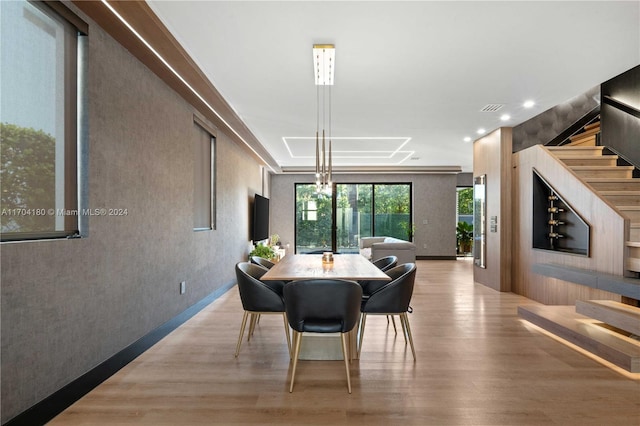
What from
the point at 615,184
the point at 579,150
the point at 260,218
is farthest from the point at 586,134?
the point at 260,218

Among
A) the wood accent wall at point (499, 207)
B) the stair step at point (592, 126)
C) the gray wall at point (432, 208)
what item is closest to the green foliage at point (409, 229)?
the gray wall at point (432, 208)

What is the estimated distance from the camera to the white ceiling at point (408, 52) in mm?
2795

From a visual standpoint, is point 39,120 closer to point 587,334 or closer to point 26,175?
point 26,175

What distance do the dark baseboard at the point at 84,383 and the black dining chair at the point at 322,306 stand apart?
1429 millimetres

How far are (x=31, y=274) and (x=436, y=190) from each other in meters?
10.8

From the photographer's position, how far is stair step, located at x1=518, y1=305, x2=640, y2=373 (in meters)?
2.99

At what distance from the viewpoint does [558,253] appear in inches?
194

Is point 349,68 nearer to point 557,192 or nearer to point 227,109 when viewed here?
point 227,109

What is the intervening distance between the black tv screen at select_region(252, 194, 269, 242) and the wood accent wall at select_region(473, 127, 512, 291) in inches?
190

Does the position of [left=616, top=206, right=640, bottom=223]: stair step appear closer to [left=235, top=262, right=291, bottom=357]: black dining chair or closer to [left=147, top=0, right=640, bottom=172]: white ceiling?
[left=147, top=0, right=640, bottom=172]: white ceiling

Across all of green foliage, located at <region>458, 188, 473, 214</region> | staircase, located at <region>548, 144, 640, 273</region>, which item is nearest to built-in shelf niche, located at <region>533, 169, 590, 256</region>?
staircase, located at <region>548, 144, 640, 273</region>

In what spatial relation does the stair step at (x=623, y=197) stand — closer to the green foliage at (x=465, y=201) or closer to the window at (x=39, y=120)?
the window at (x=39, y=120)

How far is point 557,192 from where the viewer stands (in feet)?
16.3

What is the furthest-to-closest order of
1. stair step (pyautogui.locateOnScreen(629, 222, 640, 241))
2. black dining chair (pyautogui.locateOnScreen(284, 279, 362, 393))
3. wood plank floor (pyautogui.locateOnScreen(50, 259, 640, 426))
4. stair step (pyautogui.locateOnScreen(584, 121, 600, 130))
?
stair step (pyautogui.locateOnScreen(584, 121, 600, 130)), stair step (pyautogui.locateOnScreen(629, 222, 640, 241)), black dining chair (pyautogui.locateOnScreen(284, 279, 362, 393)), wood plank floor (pyautogui.locateOnScreen(50, 259, 640, 426))
